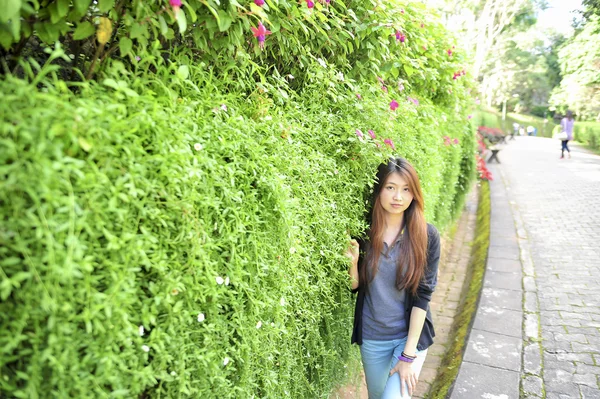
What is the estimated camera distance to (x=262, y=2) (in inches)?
64.2

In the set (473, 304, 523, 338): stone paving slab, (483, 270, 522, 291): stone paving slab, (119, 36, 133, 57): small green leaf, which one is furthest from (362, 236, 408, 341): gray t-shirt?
(483, 270, 522, 291): stone paving slab

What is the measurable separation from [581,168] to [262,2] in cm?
1603

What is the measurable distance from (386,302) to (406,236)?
0.39 metres

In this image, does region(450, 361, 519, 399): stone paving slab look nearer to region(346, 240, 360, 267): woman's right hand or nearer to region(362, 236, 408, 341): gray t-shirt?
region(362, 236, 408, 341): gray t-shirt

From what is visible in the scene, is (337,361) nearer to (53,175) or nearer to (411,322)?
(411,322)

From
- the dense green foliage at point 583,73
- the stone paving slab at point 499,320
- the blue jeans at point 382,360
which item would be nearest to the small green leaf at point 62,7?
the blue jeans at point 382,360

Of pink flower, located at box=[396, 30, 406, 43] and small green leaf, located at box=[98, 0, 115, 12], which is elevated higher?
pink flower, located at box=[396, 30, 406, 43]

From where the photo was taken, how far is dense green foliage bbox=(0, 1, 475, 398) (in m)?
0.92

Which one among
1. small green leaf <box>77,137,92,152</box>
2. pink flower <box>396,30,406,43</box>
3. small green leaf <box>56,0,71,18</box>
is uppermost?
pink flower <box>396,30,406,43</box>

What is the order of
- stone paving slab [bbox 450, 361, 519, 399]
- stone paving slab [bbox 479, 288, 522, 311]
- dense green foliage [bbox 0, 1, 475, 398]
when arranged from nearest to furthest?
dense green foliage [bbox 0, 1, 475, 398] → stone paving slab [bbox 450, 361, 519, 399] → stone paving slab [bbox 479, 288, 522, 311]

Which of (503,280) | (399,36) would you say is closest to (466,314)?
(503,280)

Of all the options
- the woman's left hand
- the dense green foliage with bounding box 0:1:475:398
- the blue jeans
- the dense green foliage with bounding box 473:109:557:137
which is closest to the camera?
the dense green foliage with bounding box 0:1:475:398

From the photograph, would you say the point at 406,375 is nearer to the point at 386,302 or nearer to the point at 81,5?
the point at 386,302

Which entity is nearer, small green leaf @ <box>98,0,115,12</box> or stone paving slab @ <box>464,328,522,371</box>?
small green leaf @ <box>98,0,115,12</box>
